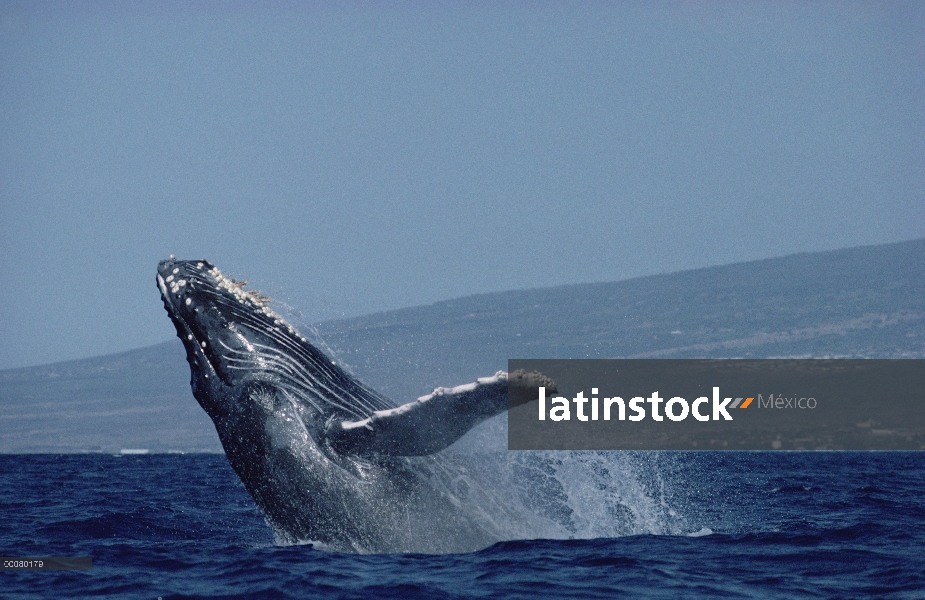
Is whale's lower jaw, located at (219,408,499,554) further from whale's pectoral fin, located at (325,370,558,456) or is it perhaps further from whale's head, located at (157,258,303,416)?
whale's head, located at (157,258,303,416)

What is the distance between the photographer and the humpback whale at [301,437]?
1028 cm

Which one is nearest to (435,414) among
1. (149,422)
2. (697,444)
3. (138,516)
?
(138,516)

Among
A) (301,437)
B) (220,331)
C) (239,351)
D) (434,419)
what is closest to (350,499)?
(301,437)

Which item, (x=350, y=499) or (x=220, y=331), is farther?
(x=220, y=331)

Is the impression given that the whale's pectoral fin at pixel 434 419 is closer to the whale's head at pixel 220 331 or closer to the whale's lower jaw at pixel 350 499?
the whale's lower jaw at pixel 350 499

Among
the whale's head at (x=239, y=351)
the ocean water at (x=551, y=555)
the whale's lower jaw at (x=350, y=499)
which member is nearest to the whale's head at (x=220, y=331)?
the whale's head at (x=239, y=351)

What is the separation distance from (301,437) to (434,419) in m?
1.52

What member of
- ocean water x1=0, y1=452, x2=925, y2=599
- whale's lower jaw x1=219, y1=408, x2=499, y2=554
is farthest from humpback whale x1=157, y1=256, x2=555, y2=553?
ocean water x1=0, y1=452, x2=925, y2=599

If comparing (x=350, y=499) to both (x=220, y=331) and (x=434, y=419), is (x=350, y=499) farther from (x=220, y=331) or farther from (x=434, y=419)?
(x=220, y=331)

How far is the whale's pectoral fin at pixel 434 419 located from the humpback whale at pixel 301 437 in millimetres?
21

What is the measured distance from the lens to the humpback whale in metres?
10.3

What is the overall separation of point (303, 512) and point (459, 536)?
158 cm

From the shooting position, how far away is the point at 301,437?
1032 cm

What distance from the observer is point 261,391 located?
10.5m
